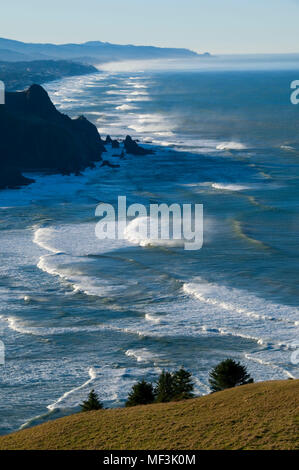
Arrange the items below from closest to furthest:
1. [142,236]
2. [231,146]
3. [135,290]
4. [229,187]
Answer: [135,290] < [142,236] < [229,187] < [231,146]

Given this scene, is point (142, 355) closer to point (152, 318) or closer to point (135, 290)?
point (152, 318)

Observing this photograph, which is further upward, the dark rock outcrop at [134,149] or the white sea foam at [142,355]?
the dark rock outcrop at [134,149]

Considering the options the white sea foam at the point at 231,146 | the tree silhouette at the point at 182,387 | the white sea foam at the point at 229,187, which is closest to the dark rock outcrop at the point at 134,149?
the white sea foam at the point at 231,146

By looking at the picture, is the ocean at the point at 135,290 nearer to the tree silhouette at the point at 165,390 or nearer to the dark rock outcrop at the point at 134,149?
the tree silhouette at the point at 165,390

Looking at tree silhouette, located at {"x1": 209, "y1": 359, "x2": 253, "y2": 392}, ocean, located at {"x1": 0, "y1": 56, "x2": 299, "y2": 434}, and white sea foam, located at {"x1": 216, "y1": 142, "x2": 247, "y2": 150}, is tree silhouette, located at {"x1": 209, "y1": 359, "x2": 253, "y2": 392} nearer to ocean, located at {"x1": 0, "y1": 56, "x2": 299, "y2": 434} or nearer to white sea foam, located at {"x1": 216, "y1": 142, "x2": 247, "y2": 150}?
ocean, located at {"x1": 0, "y1": 56, "x2": 299, "y2": 434}

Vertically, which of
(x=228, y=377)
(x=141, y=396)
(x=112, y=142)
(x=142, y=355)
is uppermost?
(x=112, y=142)

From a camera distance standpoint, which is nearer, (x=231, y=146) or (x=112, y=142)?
(x=112, y=142)

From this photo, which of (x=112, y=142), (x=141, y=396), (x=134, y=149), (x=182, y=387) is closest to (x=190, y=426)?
(x=141, y=396)
